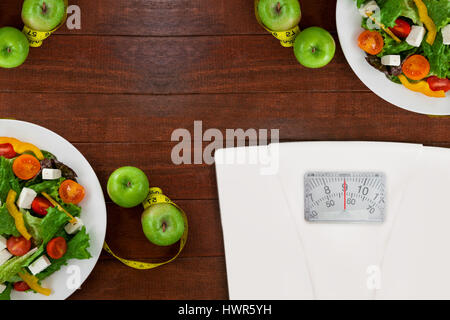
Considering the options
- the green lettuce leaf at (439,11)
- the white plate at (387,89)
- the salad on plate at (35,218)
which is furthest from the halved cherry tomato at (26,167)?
the green lettuce leaf at (439,11)

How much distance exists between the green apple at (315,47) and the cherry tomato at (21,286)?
0.99m

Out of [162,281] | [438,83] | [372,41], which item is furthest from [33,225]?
[438,83]

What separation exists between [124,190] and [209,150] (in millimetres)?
281

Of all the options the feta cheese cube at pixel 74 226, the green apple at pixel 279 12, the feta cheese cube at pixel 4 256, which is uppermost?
the green apple at pixel 279 12

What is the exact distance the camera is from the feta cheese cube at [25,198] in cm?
128

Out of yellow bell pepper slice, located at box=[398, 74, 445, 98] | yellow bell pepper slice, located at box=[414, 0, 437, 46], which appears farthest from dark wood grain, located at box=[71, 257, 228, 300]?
yellow bell pepper slice, located at box=[414, 0, 437, 46]

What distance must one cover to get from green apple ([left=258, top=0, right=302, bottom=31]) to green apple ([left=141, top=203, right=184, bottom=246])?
23.4 inches

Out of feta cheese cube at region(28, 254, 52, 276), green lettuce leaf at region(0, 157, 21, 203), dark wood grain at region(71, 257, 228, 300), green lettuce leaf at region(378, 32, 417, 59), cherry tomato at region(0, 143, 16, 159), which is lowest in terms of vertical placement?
dark wood grain at region(71, 257, 228, 300)

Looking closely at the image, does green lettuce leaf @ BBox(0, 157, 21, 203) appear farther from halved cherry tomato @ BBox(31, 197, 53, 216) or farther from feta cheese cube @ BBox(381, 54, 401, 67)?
feta cheese cube @ BBox(381, 54, 401, 67)

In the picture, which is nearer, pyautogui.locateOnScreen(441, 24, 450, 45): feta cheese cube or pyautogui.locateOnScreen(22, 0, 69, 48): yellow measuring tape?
pyautogui.locateOnScreen(441, 24, 450, 45): feta cheese cube

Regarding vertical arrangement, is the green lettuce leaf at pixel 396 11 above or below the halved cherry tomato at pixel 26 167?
above

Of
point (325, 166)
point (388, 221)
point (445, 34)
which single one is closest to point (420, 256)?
point (388, 221)

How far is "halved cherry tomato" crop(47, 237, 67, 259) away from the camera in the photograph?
1.27m

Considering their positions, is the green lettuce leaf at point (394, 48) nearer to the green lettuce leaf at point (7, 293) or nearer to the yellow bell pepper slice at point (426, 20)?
the yellow bell pepper slice at point (426, 20)
